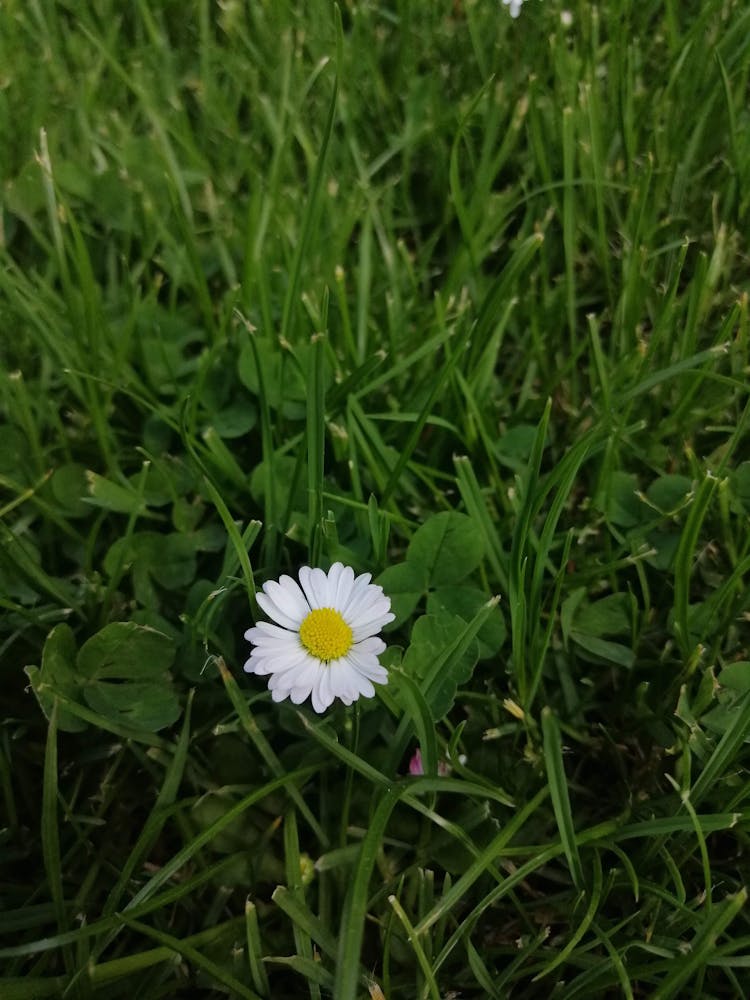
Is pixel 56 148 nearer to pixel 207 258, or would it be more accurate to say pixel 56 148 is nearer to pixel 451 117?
pixel 207 258

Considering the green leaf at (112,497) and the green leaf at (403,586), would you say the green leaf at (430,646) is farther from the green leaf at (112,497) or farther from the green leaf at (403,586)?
the green leaf at (112,497)

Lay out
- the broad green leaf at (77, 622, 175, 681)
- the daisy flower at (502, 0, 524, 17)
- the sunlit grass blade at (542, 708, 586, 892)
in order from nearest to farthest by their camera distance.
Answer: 1. the sunlit grass blade at (542, 708, 586, 892)
2. the broad green leaf at (77, 622, 175, 681)
3. the daisy flower at (502, 0, 524, 17)

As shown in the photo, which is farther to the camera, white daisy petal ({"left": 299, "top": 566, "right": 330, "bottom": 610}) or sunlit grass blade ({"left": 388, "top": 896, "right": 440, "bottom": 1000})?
white daisy petal ({"left": 299, "top": 566, "right": 330, "bottom": 610})

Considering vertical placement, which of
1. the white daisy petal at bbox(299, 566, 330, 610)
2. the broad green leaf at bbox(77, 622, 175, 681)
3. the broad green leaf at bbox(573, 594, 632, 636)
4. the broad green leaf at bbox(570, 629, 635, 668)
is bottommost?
the broad green leaf at bbox(77, 622, 175, 681)

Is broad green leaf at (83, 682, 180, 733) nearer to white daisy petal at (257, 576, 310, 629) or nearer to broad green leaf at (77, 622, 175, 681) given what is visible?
broad green leaf at (77, 622, 175, 681)

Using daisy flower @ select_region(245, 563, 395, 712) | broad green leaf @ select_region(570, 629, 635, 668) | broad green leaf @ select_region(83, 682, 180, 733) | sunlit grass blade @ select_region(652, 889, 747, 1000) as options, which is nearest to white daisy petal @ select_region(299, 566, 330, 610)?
daisy flower @ select_region(245, 563, 395, 712)

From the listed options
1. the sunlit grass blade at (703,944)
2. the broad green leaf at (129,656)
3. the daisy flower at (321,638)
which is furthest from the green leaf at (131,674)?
the sunlit grass blade at (703,944)

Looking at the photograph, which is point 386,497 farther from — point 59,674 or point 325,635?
point 59,674
